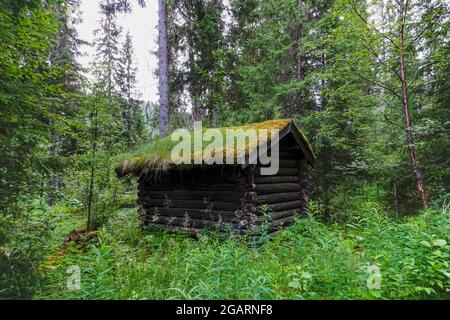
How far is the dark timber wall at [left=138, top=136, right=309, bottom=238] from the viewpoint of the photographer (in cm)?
627

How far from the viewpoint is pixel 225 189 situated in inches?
264

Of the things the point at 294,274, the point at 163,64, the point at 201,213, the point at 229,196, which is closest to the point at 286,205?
the point at 229,196

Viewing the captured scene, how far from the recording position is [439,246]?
138 inches

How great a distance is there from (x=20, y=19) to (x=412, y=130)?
8.61 meters

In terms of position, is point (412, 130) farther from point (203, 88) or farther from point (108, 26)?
point (108, 26)

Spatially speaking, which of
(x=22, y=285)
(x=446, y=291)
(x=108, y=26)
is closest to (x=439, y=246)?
(x=446, y=291)

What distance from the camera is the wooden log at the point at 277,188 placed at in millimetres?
6641

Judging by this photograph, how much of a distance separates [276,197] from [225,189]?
1444mm

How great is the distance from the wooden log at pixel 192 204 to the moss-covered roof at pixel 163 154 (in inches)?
40.3

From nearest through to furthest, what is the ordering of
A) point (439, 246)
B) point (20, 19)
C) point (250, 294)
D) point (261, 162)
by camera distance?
point (250, 294) < point (439, 246) < point (20, 19) < point (261, 162)

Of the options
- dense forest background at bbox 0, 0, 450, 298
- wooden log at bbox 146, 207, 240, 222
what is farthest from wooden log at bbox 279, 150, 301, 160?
wooden log at bbox 146, 207, 240, 222

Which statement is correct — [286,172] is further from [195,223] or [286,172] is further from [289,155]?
[195,223]

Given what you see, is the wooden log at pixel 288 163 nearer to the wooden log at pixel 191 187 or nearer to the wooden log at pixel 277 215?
the wooden log at pixel 277 215
